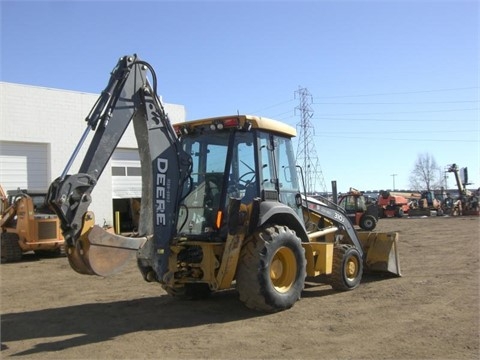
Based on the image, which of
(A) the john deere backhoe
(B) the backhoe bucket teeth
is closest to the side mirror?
(A) the john deere backhoe

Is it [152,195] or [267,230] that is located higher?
[152,195]

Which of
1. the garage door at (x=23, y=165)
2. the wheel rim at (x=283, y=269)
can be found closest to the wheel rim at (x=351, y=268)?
the wheel rim at (x=283, y=269)

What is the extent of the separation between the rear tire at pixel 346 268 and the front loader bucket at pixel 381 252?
865 mm

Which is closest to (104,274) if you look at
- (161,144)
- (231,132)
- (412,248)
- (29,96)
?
(161,144)

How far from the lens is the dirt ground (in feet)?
18.3

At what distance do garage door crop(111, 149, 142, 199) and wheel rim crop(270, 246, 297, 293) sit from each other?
17366mm

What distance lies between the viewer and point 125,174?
24.8 metres

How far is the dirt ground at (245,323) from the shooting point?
220 inches

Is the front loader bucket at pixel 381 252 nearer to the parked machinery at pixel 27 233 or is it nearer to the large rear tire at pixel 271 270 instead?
the large rear tire at pixel 271 270

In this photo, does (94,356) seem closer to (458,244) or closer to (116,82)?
(116,82)

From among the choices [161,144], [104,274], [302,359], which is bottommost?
[302,359]

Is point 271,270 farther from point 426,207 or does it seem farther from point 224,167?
point 426,207

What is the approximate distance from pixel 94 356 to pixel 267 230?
286 centimetres

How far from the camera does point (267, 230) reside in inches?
284
